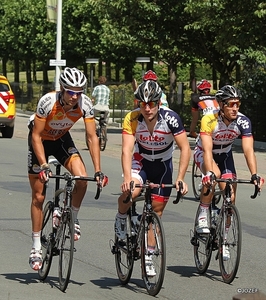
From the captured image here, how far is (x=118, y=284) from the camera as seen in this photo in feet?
26.4

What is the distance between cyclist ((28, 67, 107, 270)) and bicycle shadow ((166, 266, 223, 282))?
126 centimetres

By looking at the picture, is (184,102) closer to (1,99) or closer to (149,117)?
(1,99)

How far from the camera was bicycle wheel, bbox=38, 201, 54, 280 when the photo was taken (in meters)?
8.03

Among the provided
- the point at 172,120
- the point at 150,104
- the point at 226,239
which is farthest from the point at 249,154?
the point at 150,104

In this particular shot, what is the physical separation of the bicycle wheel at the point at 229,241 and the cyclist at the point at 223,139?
0.11 ft

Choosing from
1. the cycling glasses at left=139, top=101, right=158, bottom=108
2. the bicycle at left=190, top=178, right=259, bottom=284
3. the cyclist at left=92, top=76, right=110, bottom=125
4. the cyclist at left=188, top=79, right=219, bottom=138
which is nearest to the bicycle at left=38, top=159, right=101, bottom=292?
the cycling glasses at left=139, top=101, right=158, bottom=108

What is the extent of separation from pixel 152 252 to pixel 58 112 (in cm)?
150

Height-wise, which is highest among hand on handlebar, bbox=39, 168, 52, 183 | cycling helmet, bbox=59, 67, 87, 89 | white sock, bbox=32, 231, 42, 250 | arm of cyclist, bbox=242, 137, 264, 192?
cycling helmet, bbox=59, 67, 87, 89

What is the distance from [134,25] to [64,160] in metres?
22.9

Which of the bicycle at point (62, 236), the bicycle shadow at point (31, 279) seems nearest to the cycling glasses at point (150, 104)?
the bicycle at point (62, 236)

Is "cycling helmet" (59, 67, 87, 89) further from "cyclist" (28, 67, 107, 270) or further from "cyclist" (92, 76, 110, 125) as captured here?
"cyclist" (92, 76, 110, 125)

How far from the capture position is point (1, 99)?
88.3 feet

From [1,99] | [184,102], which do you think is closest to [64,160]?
[1,99]

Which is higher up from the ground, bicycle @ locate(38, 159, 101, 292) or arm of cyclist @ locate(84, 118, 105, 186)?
arm of cyclist @ locate(84, 118, 105, 186)
